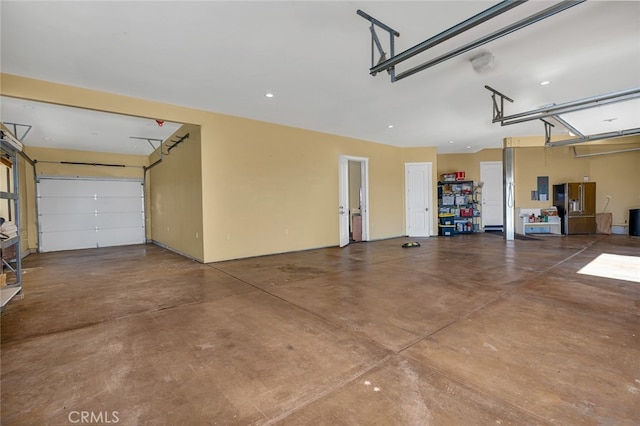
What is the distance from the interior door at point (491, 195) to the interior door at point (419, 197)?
2.84 m

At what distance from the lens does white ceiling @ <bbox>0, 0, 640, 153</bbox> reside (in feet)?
9.04

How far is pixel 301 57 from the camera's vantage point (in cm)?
359

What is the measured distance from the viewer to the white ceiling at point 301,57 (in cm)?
276

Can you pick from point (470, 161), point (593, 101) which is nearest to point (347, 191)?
point (593, 101)

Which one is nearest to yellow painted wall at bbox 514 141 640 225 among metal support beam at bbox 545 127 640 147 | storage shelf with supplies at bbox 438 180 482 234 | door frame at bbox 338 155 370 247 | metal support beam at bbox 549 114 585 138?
storage shelf with supplies at bbox 438 180 482 234

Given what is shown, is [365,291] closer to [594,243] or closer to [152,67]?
[152,67]

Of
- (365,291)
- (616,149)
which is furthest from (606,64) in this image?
(616,149)

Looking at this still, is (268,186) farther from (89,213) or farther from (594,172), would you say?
(594,172)

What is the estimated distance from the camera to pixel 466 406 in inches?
63.9

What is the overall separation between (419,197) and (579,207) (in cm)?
506

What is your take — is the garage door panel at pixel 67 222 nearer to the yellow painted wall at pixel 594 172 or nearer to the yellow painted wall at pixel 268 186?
the yellow painted wall at pixel 268 186

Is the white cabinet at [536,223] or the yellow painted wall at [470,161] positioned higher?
the yellow painted wall at [470,161]

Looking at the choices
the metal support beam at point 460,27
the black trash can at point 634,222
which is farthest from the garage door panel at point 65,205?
the black trash can at point 634,222

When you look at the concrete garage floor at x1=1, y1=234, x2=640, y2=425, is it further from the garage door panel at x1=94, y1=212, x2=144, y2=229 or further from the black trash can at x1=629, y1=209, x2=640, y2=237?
the black trash can at x1=629, y1=209, x2=640, y2=237
